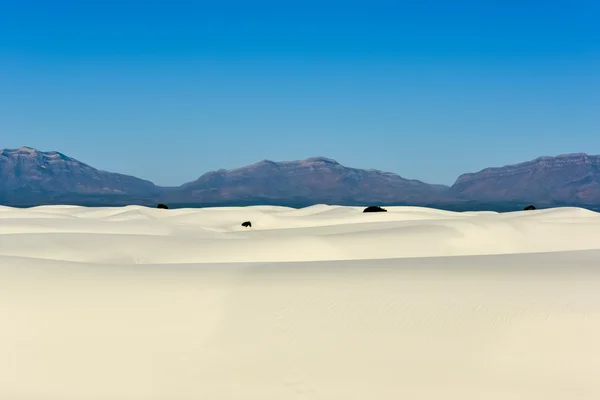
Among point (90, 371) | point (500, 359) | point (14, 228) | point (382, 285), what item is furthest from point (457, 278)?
point (14, 228)

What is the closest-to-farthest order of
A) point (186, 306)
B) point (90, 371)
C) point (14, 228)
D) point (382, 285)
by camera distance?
point (90, 371), point (186, 306), point (382, 285), point (14, 228)

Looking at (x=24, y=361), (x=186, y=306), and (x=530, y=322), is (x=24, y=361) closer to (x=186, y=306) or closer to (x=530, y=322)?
(x=186, y=306)

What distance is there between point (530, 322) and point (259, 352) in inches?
117

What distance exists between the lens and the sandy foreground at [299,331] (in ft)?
19.3

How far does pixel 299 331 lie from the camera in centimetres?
696

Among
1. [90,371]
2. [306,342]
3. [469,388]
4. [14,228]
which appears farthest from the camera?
[14,228]

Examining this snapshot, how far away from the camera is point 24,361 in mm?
6340

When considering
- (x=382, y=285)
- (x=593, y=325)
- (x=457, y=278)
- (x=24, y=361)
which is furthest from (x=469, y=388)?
(x=24, y=361)

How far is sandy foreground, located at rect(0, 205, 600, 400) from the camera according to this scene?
19.3 feet

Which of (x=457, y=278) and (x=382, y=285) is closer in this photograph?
(x=382, y=285)

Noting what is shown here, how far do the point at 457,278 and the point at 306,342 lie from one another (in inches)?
121

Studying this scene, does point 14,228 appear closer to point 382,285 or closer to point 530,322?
point 382,285

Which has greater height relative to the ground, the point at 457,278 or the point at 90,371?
the point at 457,278

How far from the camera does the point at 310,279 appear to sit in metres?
8.79
